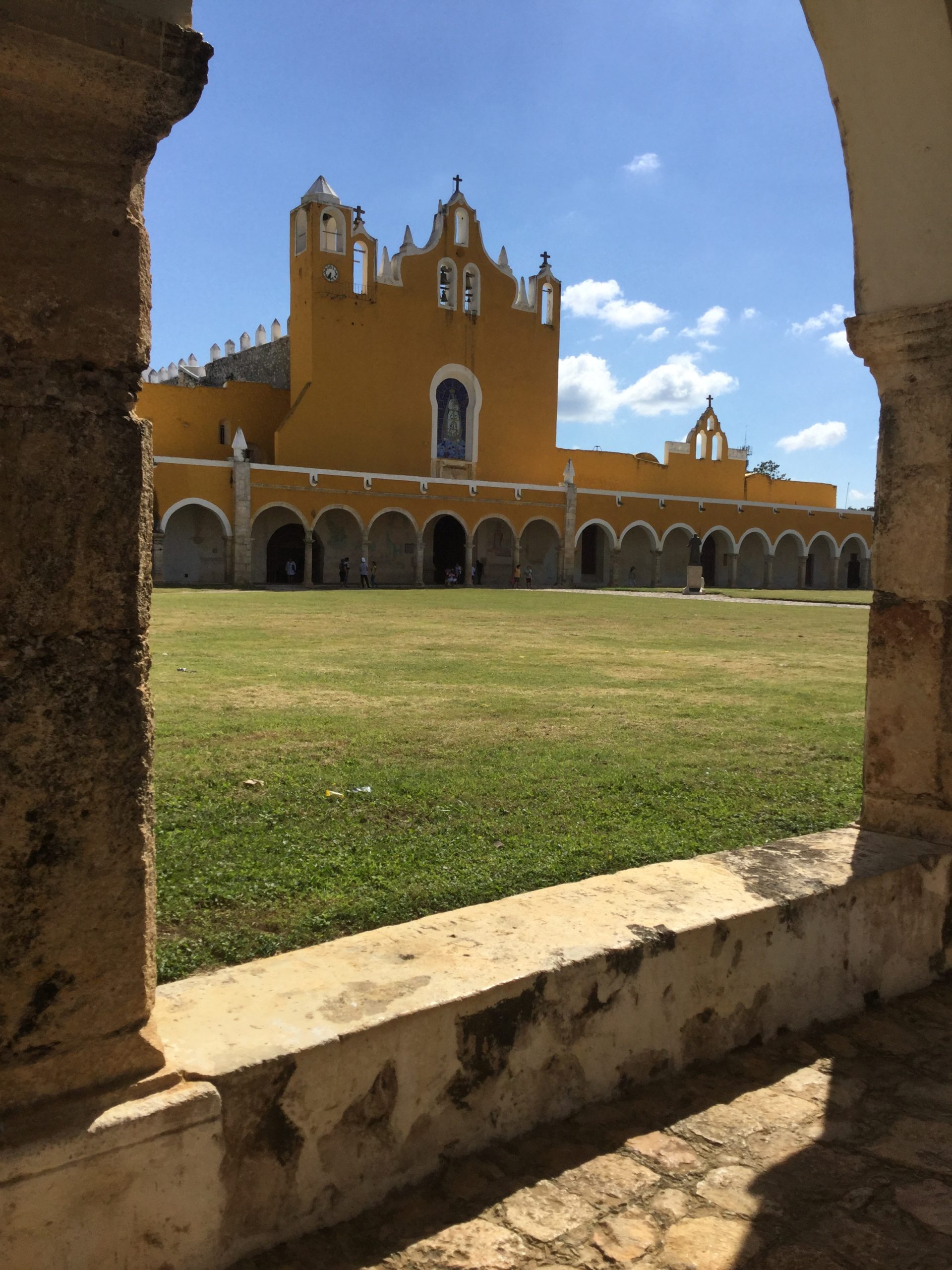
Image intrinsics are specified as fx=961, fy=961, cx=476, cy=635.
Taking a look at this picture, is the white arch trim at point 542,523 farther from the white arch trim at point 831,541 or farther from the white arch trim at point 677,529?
the white arch trim at point 831,541

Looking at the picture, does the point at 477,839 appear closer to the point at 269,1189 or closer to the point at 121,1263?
the point at 269,1189

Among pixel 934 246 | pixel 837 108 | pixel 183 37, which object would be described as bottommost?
pixel 183 37

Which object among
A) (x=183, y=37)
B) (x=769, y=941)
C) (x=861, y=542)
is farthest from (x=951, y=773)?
(x=861, y=542)

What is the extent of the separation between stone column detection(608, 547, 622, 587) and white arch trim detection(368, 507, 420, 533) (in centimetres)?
719

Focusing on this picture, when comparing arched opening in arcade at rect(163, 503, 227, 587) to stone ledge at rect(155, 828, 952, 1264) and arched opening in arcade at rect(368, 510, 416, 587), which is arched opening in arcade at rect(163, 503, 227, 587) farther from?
stone ledge at rect(155, 828, 952, 1264)

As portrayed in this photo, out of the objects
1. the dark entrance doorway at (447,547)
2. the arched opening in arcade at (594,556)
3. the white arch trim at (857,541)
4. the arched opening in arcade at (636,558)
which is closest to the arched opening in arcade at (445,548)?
the dark entrance doorway at (447,547)

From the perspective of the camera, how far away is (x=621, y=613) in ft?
54.2

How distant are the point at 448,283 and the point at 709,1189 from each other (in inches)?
1231

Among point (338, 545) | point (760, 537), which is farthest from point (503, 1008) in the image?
point (760, 537)

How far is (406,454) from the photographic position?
29938 mm

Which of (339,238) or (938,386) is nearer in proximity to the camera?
(938,386)

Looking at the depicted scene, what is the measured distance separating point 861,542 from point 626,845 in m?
38.4

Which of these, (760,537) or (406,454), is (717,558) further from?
(406,454)

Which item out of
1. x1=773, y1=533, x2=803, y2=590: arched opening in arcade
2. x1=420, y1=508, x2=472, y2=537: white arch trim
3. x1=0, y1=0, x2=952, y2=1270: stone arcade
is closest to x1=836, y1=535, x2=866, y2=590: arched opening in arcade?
x1=773, y1=533, x2=803, y2=590: arched opening in arcade
